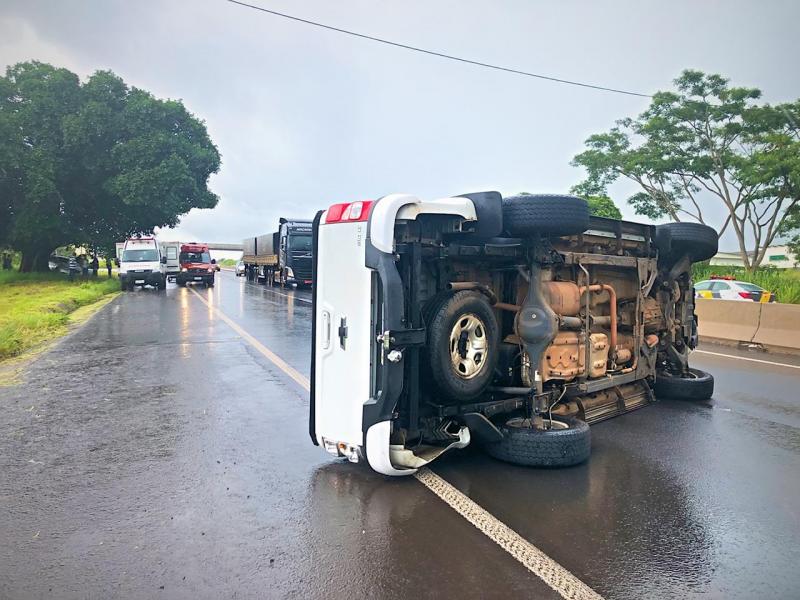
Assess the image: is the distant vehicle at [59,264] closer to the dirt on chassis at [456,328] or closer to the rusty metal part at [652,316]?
the rusty metal part at [652,316]

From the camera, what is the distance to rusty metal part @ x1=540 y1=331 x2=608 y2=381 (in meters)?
5.48

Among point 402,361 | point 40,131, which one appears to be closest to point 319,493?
point 402,361

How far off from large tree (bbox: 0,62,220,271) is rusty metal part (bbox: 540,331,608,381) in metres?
29.9

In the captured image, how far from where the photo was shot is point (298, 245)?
30766 mm

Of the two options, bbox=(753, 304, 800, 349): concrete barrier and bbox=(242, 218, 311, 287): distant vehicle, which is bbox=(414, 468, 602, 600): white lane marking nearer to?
bbox=(753, 304, 800, 349): concrete barrier

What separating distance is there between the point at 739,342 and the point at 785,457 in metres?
Answer: 9.10

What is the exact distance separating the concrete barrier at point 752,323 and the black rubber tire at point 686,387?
6.10 metres

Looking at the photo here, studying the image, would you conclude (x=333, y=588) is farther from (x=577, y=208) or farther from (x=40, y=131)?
(x=40, y=131)

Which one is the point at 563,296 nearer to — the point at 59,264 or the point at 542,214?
the point at 542,214

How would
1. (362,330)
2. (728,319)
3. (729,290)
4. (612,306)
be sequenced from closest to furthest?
1. (362,330)
2. (612,306)
3. (728,319)
4. (729,290)

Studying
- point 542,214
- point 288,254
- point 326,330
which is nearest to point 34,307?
point 288,254

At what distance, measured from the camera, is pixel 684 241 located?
7297mm

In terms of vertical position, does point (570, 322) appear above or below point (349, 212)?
below

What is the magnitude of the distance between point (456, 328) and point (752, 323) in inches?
446
